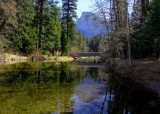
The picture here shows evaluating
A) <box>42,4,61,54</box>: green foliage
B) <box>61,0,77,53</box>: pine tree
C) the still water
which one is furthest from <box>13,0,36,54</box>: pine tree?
the still water

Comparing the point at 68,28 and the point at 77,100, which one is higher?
the point at 68,28

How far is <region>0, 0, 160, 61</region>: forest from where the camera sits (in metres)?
23.8

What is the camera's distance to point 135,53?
29516 millimetres

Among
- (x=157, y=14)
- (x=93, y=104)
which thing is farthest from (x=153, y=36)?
(x=93, y=104)

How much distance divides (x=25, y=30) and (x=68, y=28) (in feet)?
61.6

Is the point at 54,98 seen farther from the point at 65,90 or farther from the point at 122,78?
the point at 122,78

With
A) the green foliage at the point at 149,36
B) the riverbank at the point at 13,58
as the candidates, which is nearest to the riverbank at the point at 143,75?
the green foliage at the point at 149,36

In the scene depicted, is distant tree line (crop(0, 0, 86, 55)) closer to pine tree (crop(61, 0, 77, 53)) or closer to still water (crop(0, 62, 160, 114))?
pine tree (crop(61, 0, 77, 53))

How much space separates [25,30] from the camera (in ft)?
146

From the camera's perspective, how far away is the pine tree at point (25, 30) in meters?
42.8

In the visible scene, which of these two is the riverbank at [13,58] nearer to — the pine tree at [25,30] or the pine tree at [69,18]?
the pine tree at [25,30]

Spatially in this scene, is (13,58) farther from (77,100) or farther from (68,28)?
(77,100)

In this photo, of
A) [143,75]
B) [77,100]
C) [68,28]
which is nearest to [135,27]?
[143,75]

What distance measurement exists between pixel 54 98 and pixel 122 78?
814 cm
